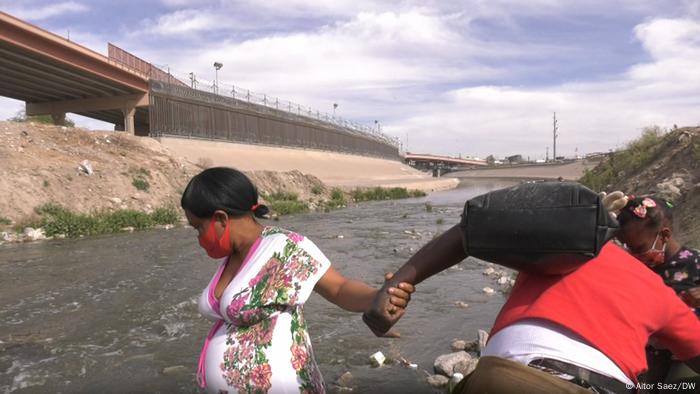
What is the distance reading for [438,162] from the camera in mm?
123188

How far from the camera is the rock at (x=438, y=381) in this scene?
4969 millimetres

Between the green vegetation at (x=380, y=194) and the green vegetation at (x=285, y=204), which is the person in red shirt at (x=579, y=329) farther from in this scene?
the green vegetation at (x=380, y=194)

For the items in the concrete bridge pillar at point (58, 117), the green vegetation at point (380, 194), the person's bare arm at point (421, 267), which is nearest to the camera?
the person's bare arm at point (421, 267)

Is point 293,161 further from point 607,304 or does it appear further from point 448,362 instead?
point 607,304

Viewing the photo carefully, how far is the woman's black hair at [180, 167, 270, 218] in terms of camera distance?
2.45 metres

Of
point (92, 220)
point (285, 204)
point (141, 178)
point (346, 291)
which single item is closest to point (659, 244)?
point (346, 291)

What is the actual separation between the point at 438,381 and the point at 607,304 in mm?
3817

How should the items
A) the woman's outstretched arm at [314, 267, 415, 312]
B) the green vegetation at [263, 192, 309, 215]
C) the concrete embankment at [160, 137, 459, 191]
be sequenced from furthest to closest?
1. the concrete embankment at [160, 137, 459, 191]
2. the green vegetation at [263, 192, 309, 215]
3. the woman's outstretched arm at [314, 267, 415, 312]

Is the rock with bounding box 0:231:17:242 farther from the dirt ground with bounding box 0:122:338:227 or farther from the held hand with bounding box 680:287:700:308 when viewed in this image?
the held hand with bounding box 680:287:700:308

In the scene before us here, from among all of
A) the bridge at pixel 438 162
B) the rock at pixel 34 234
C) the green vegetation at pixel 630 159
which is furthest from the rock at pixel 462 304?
the bridge at pixel 438 162

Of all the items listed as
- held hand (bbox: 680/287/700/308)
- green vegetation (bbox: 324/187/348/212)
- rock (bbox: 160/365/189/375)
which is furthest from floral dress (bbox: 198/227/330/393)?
green vegetation (bbox: 324/187/348/212)

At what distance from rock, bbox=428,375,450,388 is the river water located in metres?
0.07

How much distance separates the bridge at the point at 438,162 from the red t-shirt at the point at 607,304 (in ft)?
371

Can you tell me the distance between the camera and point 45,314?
319 inches
